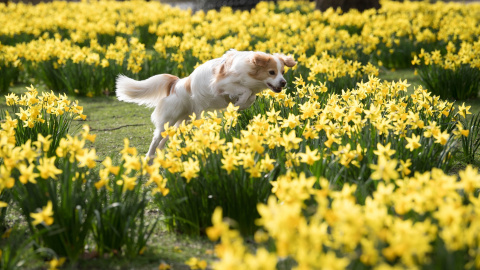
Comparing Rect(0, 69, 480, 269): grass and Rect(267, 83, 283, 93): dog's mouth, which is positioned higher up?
Rect(267, 83, 283, 93): dog's mouth

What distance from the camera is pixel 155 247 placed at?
272cm

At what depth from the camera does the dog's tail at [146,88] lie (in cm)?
422

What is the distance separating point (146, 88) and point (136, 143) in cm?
72

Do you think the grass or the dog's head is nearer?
the grass

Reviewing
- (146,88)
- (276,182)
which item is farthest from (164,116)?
(276,182)

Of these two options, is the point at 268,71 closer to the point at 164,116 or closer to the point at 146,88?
the point at 164,116

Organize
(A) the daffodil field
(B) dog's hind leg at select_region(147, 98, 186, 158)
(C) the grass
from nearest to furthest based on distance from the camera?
(A) the daffodil field < (C) the grass < (B) dog's hind leg at select_region(147, 98, 186, 158)

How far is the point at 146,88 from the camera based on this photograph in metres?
4.23

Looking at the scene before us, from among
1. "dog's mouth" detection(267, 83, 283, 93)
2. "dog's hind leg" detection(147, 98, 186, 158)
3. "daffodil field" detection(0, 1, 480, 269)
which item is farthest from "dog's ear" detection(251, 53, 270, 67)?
"dog's hind leg" detection(147, 98, 186, 158)

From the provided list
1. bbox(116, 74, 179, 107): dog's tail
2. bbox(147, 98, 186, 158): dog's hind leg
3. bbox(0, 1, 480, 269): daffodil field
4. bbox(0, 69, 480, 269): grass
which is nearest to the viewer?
bbox(0, 1, 480, 269): daffodil field

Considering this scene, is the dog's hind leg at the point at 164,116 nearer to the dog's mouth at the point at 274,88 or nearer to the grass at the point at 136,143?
the grass at the point at 136,143

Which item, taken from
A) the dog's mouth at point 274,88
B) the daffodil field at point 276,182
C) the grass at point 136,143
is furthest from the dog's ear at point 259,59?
the grass at point 136,143

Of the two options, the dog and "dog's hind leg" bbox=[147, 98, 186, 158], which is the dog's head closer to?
the dog

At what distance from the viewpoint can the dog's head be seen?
3.97 m
